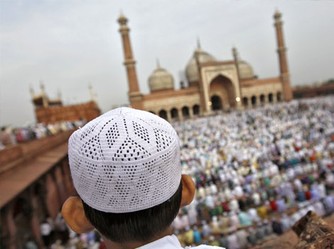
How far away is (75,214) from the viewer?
0.73 meters

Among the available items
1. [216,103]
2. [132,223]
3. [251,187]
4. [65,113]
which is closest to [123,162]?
[132,223]

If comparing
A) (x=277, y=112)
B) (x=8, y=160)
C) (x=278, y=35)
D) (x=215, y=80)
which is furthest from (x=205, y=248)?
(x=278, y=35)

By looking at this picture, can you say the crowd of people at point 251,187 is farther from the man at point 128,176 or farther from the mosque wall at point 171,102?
the mosque wall at point 171,102

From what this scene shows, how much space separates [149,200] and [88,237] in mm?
4677

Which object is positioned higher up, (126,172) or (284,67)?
(284,67)

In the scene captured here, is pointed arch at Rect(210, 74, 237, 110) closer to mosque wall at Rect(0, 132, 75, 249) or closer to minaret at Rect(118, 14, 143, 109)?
minaret at Rect(118, 14, 143, 109)

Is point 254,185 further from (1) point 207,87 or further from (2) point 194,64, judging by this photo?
(2) point 194,64

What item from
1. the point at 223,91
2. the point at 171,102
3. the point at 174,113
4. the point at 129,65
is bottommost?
the point at 174,113

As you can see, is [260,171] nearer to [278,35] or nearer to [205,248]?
[205,248]

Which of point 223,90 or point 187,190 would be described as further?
point 223,90

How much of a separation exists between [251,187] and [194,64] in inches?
1019

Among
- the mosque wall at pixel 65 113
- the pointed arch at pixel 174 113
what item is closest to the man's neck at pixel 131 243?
the mosque wall at pixel 65 113

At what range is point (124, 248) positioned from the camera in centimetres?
68

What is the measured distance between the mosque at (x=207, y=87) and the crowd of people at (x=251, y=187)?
46.1 feet
